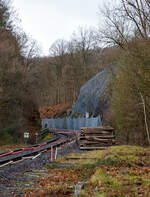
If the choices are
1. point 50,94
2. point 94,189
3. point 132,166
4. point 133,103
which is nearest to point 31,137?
point 133,103

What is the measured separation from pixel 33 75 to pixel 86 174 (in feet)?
82.6

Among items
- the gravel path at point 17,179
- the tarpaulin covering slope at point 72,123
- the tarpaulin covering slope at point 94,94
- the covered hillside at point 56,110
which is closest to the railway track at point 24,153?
A: the gravel path at point 17,179

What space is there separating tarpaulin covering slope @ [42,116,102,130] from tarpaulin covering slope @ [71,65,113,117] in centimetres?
231

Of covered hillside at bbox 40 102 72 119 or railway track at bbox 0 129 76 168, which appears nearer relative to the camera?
railway track at bbox 0 129 76 168

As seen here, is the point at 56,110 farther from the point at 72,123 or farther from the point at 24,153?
the point at 24,153

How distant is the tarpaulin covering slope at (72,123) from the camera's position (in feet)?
108

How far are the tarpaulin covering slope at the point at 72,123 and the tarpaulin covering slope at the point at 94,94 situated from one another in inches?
90.8

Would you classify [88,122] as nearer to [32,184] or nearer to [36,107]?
[36,107]

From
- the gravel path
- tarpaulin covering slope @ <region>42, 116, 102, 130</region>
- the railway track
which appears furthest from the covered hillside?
the gravel path

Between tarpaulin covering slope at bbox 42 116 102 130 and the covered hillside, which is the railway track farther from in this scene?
the covered hillside

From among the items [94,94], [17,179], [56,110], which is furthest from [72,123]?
[17,179]

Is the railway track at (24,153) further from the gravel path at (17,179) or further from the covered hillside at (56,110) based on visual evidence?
the covered hillside at (56,110)

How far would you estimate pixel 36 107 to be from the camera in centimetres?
3569

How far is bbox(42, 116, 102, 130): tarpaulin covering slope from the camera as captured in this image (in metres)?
32.9
